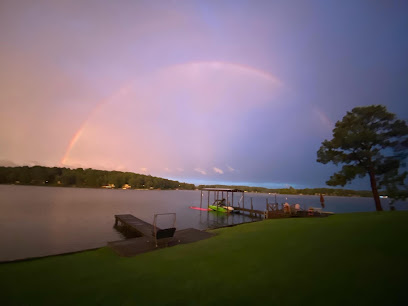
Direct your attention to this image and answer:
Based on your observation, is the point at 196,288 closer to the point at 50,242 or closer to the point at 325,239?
the point at 325,239

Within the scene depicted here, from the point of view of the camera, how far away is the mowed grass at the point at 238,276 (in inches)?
172

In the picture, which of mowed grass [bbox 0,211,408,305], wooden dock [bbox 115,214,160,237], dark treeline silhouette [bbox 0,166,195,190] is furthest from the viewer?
dark treeline silhouette [bbox 0,166,195,190]

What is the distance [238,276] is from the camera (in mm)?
5500

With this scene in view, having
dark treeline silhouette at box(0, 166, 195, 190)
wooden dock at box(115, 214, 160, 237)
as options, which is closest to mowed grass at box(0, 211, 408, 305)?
wooden dock at box(115, 214, 160, 237)

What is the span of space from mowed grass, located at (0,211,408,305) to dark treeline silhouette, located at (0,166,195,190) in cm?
17600

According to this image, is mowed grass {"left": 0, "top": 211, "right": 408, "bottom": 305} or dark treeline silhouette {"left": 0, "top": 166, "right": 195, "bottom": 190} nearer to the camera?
mowed grass {"left": 0, "top": 211, "right": 408, "bottom": 305}

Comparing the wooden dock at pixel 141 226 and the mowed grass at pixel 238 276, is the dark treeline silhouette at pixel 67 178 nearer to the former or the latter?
the wooden dock at pixel 141 226

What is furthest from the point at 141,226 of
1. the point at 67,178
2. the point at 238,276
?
the point at 67,178

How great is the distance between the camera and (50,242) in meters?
17.3

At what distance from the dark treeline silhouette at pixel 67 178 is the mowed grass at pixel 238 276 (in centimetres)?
17600

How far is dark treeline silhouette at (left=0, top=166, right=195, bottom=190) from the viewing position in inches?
5486

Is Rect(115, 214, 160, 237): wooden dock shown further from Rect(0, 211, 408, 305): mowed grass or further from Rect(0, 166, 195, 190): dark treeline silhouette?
Rect(0, 166, 195, 190): dark treeline silhouette

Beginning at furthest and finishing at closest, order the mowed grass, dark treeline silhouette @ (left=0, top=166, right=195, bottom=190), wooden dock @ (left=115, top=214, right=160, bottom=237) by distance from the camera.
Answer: dark treeline silhouette @ (left=0, top=166, right=195, bottom=190) < wooden dock @ (left=115, top=214, right=160, bottom=237) < the mowed grass

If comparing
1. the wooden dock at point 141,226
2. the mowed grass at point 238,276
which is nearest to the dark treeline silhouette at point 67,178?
the wooden dock at point 141,226
